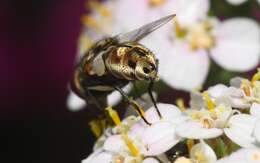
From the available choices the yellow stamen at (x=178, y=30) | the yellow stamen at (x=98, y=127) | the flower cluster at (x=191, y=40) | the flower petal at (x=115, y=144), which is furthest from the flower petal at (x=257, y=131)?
the yellow stamen at (x=178, y=30)

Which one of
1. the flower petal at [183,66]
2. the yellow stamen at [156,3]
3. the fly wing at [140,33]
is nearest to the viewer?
the fly wing at [140,33]

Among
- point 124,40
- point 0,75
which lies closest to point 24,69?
point 0,75

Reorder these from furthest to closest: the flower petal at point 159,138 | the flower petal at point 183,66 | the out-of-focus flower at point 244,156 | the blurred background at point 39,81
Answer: the blurred background at point 39,81
the flower petal at point 183,66
the flower petal at point 159,138
the out-of-focus flower at point 244,156

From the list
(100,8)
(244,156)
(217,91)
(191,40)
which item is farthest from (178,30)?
(244,156)

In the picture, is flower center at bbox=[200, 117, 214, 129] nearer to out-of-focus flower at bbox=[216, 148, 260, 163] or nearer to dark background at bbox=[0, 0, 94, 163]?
out-of-focus flower at bbox=[216, 148, 260, 163]

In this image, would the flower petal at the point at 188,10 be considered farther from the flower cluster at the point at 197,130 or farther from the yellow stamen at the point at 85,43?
the flower cluster at the point at 197,130

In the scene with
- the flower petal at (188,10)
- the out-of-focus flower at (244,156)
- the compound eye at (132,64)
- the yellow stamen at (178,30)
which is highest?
the flower petal at (188,10)

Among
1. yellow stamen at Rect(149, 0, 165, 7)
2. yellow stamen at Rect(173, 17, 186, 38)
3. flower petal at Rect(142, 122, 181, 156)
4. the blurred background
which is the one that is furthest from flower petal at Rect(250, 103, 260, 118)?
the blurred background
